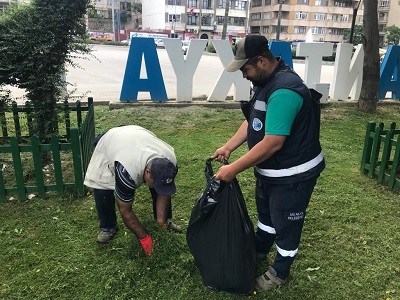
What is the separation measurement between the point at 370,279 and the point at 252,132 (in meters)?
1.56

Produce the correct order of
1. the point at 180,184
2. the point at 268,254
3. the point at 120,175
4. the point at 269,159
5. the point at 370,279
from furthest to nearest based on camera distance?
the point at 180,184
the point at 268,254
the point at 370,279
the point at 120,175
the point at 269,159

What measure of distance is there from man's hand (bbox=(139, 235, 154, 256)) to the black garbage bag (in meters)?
0.42

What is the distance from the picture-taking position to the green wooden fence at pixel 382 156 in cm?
445

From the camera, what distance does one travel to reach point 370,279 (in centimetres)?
288

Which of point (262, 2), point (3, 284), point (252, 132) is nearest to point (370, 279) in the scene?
point (252, 132)

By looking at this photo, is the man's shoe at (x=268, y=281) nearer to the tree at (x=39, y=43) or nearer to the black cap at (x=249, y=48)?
the black cap at (x=249, y=48)

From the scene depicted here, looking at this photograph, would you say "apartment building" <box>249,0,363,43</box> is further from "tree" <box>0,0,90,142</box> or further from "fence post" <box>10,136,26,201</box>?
"fence post" <box>10,136,26,201</box>

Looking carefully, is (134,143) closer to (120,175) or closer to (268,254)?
(120,175)

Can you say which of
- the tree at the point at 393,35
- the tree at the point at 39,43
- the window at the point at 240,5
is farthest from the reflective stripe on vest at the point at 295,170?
the window at the point at 240,5

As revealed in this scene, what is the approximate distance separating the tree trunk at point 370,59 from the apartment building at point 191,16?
186 ft

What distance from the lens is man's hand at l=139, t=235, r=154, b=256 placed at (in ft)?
9.43

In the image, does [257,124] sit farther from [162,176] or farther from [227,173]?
[162,176]

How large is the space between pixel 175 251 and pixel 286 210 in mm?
1059

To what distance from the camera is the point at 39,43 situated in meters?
4.41
